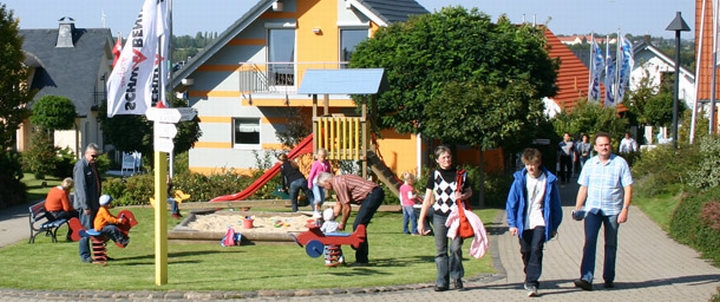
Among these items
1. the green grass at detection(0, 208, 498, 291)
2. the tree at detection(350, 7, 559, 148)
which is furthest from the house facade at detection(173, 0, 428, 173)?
the green grass at detection(0, 208, 498, 291)

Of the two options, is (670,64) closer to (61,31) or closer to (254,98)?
(61,31)

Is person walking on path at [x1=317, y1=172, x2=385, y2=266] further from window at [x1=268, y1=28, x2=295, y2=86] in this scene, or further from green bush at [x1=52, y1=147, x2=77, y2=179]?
green bush at [x1=52, y1=147, x2=77, y2=179]

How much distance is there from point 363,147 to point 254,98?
30.0ft

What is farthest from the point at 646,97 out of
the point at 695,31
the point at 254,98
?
the point at 254,98

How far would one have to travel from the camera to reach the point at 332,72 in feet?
73.7

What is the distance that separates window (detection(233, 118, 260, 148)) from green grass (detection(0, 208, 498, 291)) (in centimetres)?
1314

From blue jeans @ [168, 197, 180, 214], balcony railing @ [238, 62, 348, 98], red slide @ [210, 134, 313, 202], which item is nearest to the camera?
blue jeans @ [168, 197, 180, 214]

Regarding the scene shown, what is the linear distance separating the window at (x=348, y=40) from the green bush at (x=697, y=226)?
13.8 metres

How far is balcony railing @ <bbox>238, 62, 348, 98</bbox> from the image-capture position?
30.6 meters

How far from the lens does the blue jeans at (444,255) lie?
12.0 m

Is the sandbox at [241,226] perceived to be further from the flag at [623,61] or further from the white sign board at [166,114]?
the flag at [623,61]

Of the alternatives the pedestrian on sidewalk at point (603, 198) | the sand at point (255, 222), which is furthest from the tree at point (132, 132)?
the pedestrian on sidewalk at point (603, 198)

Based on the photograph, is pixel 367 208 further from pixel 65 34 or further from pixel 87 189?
pixel 65 34

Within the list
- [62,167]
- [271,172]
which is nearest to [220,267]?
[271,172]
